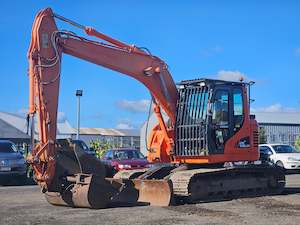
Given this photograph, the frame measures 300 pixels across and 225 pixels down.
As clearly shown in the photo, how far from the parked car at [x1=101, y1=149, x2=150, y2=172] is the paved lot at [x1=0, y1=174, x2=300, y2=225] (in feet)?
26.3

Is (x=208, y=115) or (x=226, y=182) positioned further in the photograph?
(x=226, y=182)

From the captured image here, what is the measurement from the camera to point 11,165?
73.9ft

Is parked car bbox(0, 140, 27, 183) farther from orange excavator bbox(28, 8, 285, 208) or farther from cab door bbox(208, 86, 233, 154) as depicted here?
cab door bbox(208, 86, 233, 154)

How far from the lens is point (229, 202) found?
13.9 m

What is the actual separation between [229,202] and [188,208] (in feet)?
5.07

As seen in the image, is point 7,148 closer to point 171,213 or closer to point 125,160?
point 125,160

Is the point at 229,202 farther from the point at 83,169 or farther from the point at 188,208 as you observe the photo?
the point at 83,169

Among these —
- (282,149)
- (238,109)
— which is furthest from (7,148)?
(282,149)

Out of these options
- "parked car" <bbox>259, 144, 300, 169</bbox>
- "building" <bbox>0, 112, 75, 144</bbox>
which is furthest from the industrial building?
"parked car" <bbox>259, 144, 300, 169</bbox>

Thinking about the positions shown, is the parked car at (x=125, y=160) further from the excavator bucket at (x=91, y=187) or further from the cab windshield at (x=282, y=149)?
the cab windshield at (x=282, y=149)

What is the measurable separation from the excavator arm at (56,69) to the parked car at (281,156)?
40.4 feet

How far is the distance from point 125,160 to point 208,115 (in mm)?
9273

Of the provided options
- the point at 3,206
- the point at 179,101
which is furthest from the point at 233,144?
the point at 3,206

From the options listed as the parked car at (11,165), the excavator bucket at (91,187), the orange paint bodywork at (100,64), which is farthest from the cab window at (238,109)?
the parked car at (11,165)
